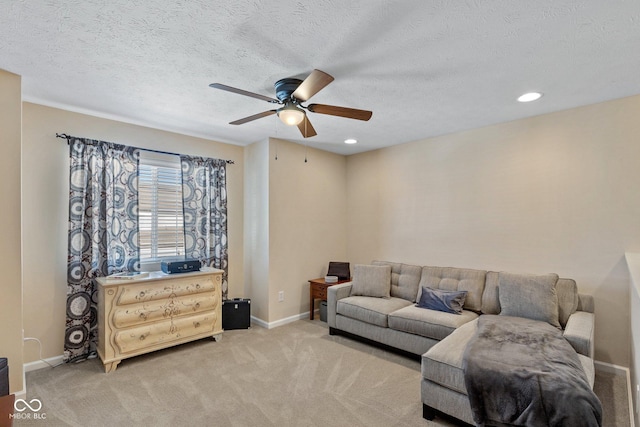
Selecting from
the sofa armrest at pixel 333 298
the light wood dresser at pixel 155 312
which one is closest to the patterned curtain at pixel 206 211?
the light wood dresser at pixel 155 312

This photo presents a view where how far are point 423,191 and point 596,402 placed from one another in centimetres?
292

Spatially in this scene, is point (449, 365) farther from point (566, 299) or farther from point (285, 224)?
point (285, 224)

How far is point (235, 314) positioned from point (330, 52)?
10.8 feet

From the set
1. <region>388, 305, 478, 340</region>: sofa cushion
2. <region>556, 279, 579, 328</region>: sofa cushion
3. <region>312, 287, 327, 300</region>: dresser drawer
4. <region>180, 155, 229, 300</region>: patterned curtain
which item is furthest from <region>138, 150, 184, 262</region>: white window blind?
<region>556, 279, 579, 328</region>: sofa cushion

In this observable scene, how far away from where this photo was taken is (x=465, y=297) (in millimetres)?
3381

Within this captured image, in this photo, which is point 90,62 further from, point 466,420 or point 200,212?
point 466,420

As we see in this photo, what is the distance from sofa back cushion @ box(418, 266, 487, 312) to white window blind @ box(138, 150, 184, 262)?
3084 mm

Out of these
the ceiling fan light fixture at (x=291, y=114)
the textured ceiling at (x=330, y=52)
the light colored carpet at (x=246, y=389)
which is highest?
the textured ceiling at (x=330, y=52)

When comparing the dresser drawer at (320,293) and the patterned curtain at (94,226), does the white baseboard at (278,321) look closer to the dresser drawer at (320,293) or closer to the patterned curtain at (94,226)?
the dresser drawer at (320,293)

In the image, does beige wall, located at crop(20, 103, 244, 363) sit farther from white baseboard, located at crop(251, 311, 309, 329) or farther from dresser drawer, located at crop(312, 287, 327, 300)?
dresser drawer, located at crop(312, 287, 327, 300)

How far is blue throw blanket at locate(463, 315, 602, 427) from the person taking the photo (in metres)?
1.67

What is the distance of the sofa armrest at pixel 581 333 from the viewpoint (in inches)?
88.8

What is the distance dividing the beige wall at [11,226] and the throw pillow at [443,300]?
3641mm

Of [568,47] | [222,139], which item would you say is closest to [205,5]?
[568,47]
